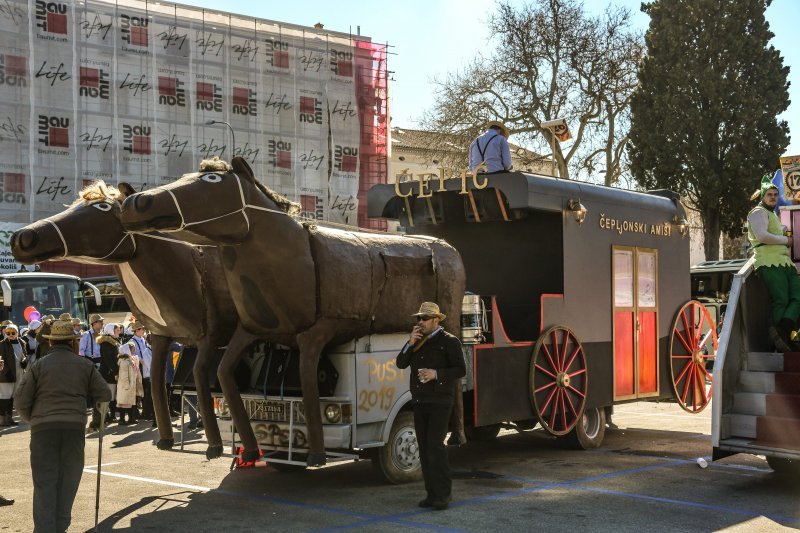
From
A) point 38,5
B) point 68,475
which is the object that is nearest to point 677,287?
point 68,475

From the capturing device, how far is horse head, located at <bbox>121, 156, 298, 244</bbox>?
8055 mm

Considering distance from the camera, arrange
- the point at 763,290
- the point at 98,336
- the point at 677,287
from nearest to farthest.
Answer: the point at 763,290 < the point at 677,287 < the point at 98,336

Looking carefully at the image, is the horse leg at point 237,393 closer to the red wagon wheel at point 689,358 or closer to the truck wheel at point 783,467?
the truck wheel at point 783,467

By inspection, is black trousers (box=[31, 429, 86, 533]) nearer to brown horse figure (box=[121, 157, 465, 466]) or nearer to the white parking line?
brown horse figure (box=[121, 157, 465, 466])

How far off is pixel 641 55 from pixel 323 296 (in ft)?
113

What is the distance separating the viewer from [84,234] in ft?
28.1

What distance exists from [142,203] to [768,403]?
5.98m

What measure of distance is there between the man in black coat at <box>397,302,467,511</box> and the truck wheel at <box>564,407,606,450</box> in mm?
3838

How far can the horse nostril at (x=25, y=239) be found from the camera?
8.06m

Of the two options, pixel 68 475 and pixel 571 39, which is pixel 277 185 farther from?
pixel 68 475

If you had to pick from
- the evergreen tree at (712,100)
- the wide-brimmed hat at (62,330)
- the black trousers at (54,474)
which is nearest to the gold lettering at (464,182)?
the wide-brimmed hat at (62,330)

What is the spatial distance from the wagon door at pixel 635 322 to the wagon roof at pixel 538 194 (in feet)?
2.16

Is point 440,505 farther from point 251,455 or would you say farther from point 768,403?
point 768,403

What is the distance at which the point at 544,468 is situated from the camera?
35.5 feet
